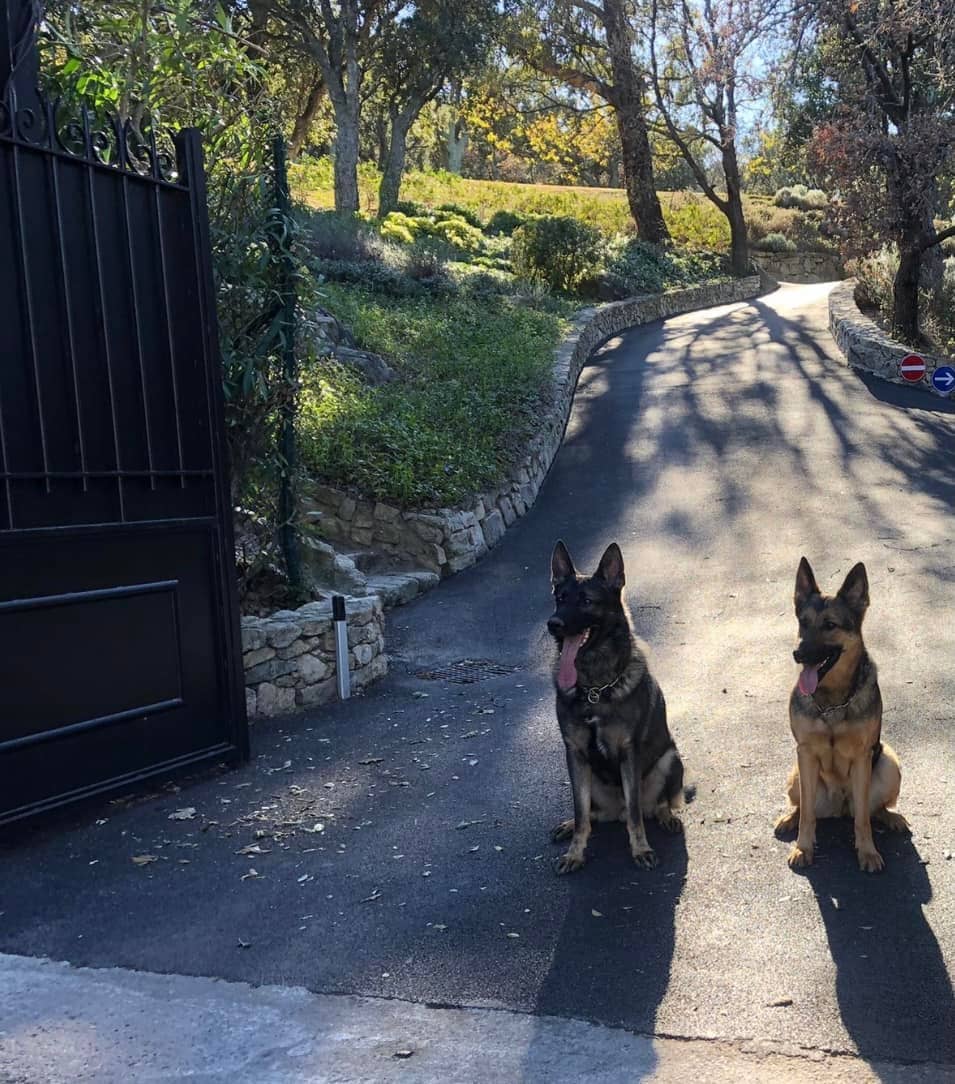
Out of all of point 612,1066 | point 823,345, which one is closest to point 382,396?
point 612,1066

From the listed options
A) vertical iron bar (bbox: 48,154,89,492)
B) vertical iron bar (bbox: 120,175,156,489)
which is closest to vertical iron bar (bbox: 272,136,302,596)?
vertical iron bar (bbox: 120,175,156,489)

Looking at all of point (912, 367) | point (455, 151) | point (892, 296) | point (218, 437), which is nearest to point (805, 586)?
point (218, 437)

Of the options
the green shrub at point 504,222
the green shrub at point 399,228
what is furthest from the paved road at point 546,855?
the green shrub at point 504,222

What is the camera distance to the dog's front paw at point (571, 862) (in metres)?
4.82

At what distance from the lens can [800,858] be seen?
470cm

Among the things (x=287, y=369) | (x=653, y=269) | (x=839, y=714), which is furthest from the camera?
(x=653, y=269)

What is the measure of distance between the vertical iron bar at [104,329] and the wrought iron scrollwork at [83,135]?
18 centimetres

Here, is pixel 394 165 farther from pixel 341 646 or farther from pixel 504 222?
pixel 341 646

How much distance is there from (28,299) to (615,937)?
4.37 m

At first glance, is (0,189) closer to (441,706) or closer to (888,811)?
(441,706)

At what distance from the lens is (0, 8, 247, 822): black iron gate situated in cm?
526

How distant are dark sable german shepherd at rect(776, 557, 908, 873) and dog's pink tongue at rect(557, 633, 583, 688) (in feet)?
3.42

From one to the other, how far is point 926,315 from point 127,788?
21406 mm

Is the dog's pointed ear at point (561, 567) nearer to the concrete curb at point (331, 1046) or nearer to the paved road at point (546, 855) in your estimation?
the paved road at point (546, 855)
